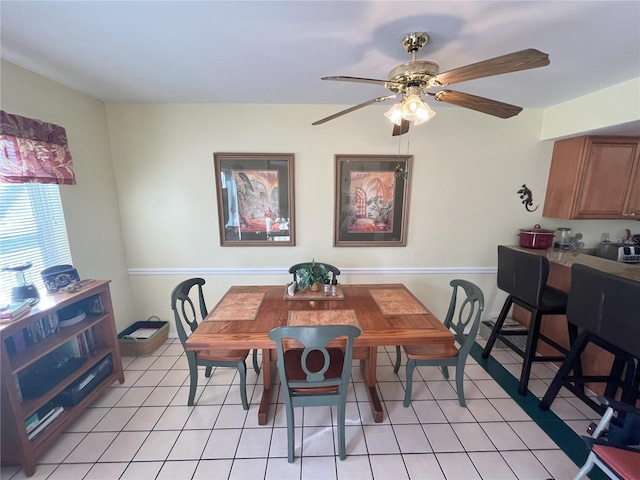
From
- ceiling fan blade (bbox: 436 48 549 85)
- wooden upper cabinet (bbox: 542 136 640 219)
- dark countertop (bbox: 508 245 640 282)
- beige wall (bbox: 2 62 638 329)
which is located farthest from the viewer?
beige wall (bbox: 2 62 638 329)

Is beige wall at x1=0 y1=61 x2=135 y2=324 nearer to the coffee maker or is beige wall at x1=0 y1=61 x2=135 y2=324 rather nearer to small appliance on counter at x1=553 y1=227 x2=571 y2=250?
the coffee maker

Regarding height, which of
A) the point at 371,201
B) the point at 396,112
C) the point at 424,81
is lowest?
the point at 371,201

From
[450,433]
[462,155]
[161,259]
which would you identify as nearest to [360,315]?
[450,433]

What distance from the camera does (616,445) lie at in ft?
3.99

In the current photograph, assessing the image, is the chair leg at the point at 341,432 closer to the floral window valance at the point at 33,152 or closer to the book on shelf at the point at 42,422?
the book on shelf at the point at 42,422

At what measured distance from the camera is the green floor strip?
5.05ft

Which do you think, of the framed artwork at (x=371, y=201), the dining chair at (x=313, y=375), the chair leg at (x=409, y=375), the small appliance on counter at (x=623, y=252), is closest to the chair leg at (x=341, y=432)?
the dining chair at (x=313, y=375)

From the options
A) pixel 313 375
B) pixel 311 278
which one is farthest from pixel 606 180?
pixel 313 375

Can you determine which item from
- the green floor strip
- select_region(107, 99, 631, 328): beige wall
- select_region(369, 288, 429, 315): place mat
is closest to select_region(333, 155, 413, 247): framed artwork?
select_region(107, 99, 631, 328): beige wall

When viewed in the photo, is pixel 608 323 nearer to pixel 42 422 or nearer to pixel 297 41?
pixel 297 41

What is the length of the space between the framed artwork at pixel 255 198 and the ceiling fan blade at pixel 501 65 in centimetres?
162

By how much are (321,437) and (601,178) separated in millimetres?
3306

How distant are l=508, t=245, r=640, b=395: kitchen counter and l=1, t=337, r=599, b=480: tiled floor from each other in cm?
34

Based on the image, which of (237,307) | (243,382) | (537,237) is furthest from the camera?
(537,237)
